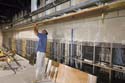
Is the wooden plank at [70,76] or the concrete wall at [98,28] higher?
the concrete wall at [98,28]

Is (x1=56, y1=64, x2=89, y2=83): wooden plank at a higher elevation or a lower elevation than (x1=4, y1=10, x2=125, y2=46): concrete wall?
lower

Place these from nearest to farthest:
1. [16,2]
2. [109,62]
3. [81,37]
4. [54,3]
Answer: [109,62] < [81,37] < [54,3] < [16,2]

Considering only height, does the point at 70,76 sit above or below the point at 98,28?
below

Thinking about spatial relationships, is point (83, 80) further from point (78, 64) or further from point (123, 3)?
point (123, 3)

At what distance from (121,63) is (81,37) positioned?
1346 millimetres

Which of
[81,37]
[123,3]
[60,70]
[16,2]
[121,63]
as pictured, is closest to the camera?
[123,3]

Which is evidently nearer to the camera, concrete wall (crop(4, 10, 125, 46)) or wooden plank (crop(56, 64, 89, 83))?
concrete wall (crop(4, 10, 125, 46))

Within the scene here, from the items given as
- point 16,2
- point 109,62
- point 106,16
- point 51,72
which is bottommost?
point 51,72

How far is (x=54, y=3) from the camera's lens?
5.36m

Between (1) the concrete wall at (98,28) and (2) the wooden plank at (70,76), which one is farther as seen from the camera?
(2) the wooden plank at (70,76)

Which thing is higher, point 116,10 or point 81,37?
point 116,10

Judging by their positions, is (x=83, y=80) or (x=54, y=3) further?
(x=54, y=3)

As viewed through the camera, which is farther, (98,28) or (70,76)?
(70,76)

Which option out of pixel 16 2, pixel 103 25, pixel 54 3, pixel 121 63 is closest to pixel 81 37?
pixel 103 25
